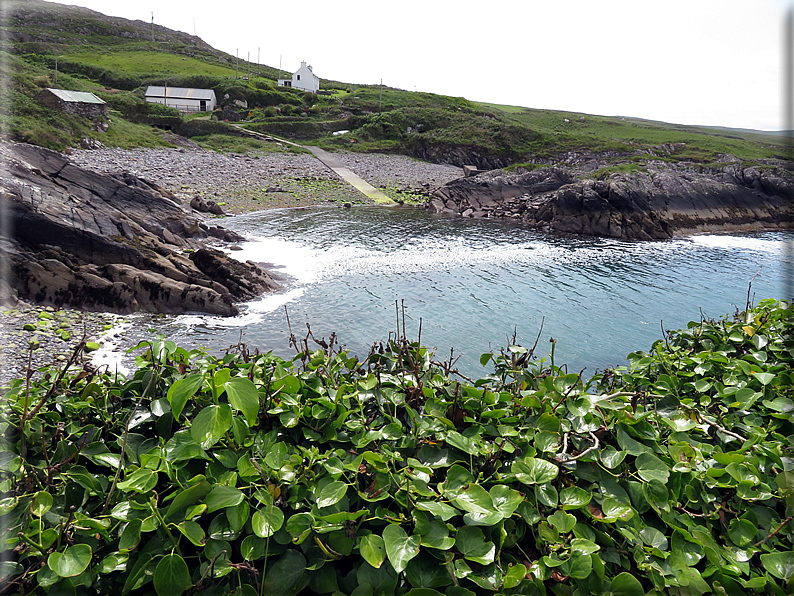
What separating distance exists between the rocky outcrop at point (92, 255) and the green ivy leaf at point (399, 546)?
14.5 meters

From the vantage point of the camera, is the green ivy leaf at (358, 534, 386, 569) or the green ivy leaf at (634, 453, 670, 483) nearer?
the green ivy leaf at (358, 534, 386, 569)

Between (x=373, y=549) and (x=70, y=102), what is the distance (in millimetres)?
50326

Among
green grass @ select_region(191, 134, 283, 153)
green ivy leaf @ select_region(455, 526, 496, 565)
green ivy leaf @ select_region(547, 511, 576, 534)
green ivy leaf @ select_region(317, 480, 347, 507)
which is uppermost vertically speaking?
green grass @ select_region(191, 134, 283, 153)

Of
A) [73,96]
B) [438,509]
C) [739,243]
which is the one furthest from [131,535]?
[73,96]

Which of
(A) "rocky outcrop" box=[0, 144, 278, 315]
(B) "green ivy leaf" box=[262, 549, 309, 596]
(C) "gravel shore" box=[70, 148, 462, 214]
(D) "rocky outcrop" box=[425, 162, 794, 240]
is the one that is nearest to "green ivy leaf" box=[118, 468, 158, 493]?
(B) "green ivy leaf" box=[262, 549, 309, 596]

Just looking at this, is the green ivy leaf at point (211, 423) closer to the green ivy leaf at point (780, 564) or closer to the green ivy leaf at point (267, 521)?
the green ivy leaf at point (267, 521)

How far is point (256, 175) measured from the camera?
41.9 metres

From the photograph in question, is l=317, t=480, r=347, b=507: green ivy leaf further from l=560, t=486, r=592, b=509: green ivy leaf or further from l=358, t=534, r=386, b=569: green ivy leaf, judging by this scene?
l=560, t=486, r=592, b=509: green ivy leaf

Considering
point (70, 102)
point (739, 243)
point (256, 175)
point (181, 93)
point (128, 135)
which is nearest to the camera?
point (739, 243)

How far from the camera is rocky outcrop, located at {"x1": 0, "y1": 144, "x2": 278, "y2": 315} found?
13426 millimetres

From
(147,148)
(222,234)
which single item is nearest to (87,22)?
(147,148)

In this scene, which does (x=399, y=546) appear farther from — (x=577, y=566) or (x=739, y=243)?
(x=739, y=243)

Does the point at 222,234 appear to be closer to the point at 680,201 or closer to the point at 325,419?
the point at 325,419

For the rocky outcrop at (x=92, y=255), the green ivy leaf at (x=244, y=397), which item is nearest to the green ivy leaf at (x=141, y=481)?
the green ivy leaf at (x=244, y=397)
